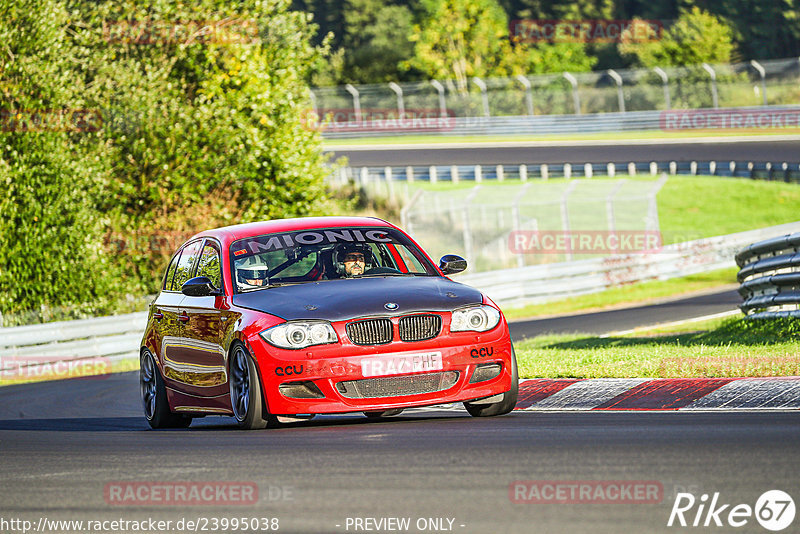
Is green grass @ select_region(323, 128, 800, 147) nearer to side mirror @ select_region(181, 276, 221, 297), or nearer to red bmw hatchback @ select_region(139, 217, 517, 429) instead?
red bmw hatchback @ select_region(139, 217, 517, 429)

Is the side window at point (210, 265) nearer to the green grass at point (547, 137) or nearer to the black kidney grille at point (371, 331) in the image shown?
the black kidney grille at point (371, 331)

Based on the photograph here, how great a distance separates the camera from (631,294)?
28.8 m

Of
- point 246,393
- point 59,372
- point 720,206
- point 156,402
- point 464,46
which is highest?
point 246,393

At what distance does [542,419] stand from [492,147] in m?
44.1

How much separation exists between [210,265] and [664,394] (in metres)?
3.65

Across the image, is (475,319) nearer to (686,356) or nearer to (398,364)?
(398,364)

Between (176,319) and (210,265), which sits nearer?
(210,265)

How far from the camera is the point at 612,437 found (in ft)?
23.4

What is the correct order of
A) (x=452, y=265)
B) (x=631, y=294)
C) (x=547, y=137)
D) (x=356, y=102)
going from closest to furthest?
(x=452, y=265), (x=631, y=294), (x=547, y=137), (x=356, y=102)

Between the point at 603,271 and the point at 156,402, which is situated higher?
the point at 156,402

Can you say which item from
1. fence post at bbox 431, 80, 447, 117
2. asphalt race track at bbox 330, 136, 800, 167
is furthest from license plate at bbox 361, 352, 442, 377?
fence post at bbox 431, 80, 447, 117

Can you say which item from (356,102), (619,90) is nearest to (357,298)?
(619,90)

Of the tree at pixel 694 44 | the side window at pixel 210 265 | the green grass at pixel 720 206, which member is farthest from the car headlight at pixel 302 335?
the tree at pixel 694 44

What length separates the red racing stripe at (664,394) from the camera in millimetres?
9227
